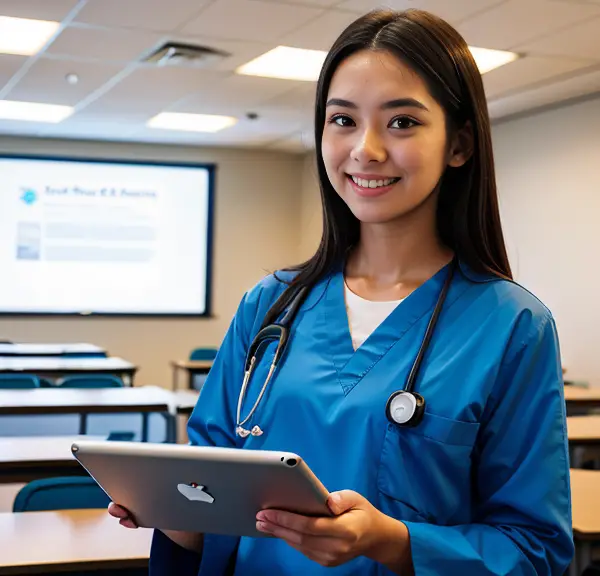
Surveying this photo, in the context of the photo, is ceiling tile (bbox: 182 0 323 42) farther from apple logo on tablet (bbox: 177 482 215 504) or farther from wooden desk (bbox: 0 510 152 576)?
apple logo on tablet (bbox: 177 482 215 504)

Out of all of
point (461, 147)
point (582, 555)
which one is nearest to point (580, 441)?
point (582, 555)

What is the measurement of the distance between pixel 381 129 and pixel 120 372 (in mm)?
5188

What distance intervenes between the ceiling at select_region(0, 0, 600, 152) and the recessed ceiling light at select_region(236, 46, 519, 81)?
108mm

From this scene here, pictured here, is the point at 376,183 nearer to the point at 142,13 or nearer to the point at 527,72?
the point at 142,13

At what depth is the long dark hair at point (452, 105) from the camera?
117cm

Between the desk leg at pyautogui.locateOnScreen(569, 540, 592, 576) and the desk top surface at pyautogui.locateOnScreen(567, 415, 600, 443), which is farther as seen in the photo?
the desk top surface at pyautogui.locateOnScreen(567, 415, 600, 443)

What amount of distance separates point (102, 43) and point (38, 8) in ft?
2.49

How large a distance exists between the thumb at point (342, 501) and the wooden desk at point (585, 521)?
1.51 meters

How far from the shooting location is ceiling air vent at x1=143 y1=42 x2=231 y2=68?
5.63 metres

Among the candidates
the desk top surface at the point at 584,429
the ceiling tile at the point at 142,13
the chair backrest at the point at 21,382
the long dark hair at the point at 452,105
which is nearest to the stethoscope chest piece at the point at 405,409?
the long dark hair at the point at 452,105

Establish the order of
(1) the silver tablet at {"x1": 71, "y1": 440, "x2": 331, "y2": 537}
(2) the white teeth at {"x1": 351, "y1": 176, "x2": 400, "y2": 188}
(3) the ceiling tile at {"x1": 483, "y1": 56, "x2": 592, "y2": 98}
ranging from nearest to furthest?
1. (1) the silver tablet at {"x1": 71, "y1": 440, "x2": 331, "y2": 537}
2. (2) the white teeth at {"x1": 351, "y1": 176, "x2": 400, "y2": 188}
3. (3) the ceiling tile at {"x1": 483, "y1": 56, "x2": 592, "y2": 98}

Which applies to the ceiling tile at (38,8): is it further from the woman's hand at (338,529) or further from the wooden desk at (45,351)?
the woman's hand at (338,529)

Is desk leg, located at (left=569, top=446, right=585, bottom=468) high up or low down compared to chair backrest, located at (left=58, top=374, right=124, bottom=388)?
down

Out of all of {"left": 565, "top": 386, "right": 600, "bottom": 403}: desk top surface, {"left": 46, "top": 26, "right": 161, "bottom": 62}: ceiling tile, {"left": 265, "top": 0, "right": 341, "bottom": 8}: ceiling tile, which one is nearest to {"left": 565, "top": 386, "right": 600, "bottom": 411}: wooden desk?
{"left": 565, "top": 386, "right": 600, "bottom": 403}: desk top surface
